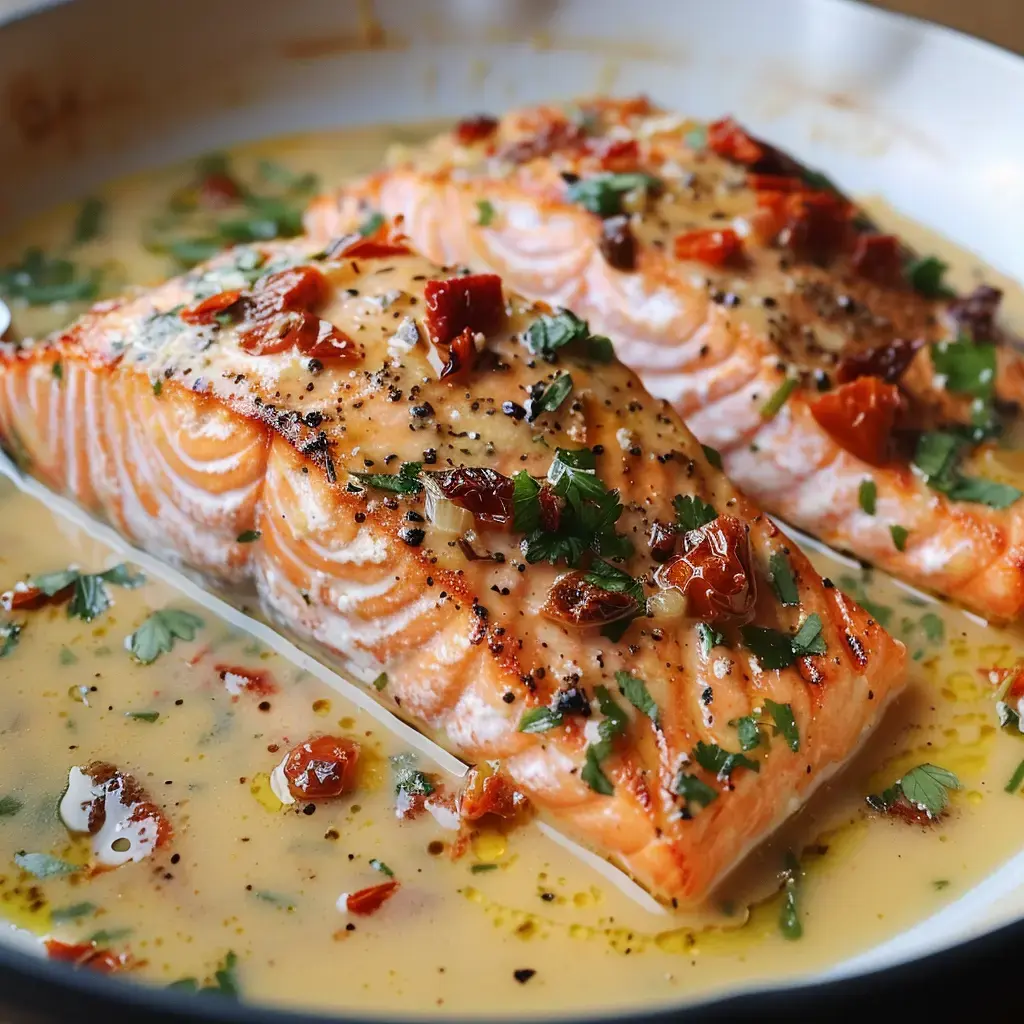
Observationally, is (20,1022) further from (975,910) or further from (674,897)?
(975,910)

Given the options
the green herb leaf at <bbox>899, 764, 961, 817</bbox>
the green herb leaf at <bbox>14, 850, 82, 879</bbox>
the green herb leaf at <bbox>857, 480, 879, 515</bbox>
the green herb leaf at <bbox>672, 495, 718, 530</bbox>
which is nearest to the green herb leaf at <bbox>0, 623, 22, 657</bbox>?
the green herb leaf at <bbox>14, 850, 82, 879</bbox>

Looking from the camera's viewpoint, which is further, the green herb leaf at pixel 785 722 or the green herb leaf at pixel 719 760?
the green herb leaf at pixel 785 722

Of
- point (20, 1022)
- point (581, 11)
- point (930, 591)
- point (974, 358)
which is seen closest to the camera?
point (20, 1022)

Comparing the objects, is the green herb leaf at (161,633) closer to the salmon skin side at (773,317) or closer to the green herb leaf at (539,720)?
the green herb leaf at (539,720)

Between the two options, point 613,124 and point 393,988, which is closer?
point 393,988

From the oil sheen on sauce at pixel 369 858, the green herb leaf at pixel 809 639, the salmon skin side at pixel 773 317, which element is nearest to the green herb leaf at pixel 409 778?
the oil sheen on sauce at pixel 369 858

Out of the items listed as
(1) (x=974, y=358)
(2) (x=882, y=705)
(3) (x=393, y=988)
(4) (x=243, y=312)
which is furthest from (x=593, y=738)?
(1) (x=974, y=358)

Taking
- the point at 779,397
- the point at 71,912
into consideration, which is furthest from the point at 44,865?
the point at 779,397
